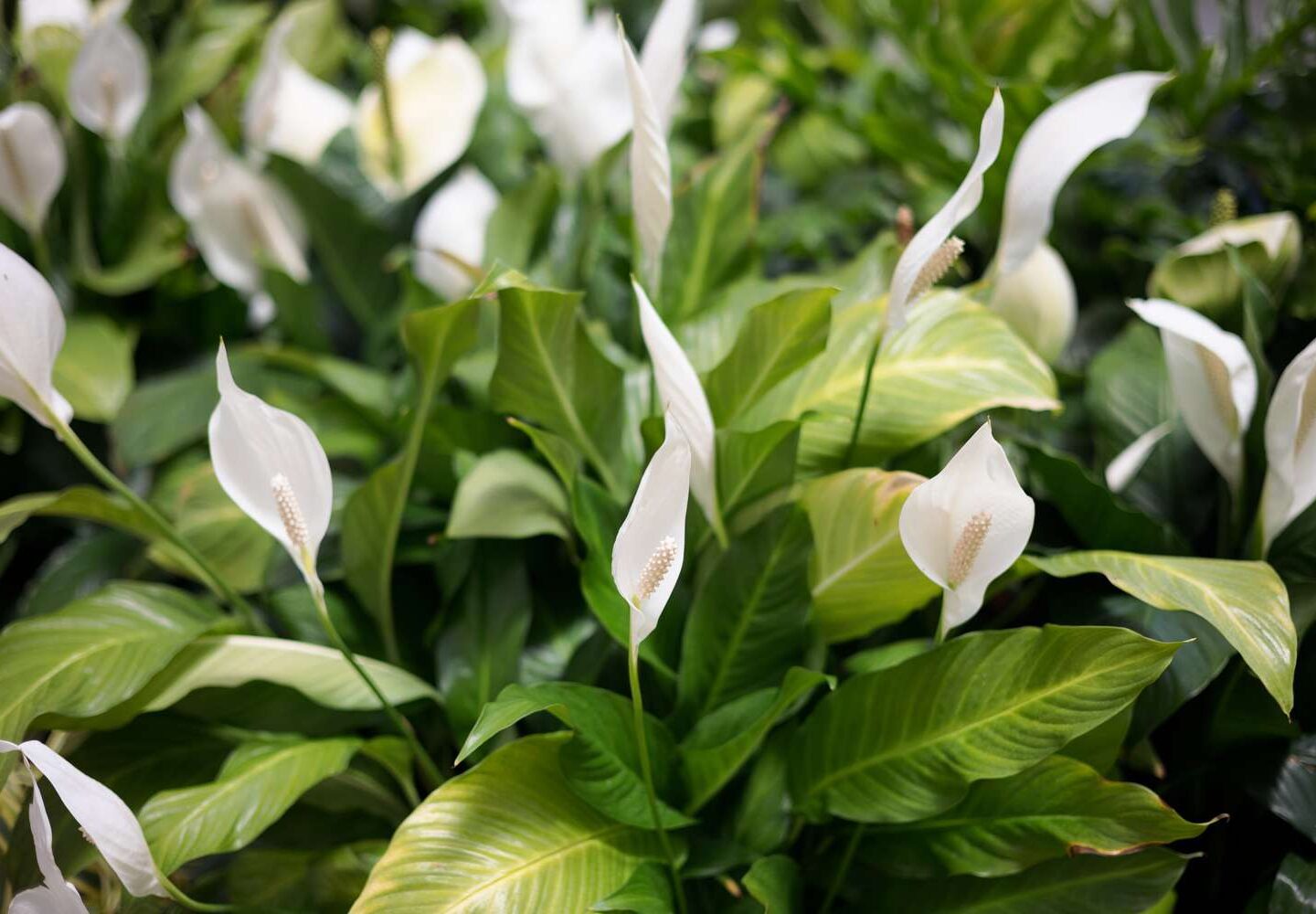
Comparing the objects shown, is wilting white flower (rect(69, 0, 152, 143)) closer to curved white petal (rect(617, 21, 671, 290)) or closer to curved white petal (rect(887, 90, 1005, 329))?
curved white petal (rect(617, 21, 671, 290))

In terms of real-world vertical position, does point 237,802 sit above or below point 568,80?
below

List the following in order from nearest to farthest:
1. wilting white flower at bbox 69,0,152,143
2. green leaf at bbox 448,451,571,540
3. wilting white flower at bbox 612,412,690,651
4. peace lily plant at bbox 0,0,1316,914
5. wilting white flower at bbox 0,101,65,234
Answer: wilting white flower at bbox 612,412,690,651 → peace lily plant at bbox 0,0,1316,914 → green leaf at bbox 448,451,571,540 → wilting white flower at bbox 0,101,65,234 → wilting white flower at bbox 69,0,152,143

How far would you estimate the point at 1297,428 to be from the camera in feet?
1.79

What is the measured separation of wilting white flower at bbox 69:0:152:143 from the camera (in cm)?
89

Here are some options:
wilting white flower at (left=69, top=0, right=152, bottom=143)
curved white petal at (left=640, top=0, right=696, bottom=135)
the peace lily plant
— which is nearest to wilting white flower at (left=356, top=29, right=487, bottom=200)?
the peace lily plant

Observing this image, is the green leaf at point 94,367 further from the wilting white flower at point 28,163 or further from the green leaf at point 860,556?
the green leaf at point 860,556

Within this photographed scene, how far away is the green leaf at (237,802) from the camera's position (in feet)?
1.78

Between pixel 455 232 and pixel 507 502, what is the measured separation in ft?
1.12

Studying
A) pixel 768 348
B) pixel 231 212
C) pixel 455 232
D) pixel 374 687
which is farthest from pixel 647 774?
pixel 231 212

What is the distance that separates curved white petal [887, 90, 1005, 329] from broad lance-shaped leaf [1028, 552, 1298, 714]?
0.16 m

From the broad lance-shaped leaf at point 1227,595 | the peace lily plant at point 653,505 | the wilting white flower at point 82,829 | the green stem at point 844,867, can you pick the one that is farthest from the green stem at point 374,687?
the broad lance-shaped leaf at point 1227,595

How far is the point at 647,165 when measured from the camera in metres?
0.58

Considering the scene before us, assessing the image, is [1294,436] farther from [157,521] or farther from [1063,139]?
[157,521]

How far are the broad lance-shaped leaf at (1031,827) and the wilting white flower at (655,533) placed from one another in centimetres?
24
